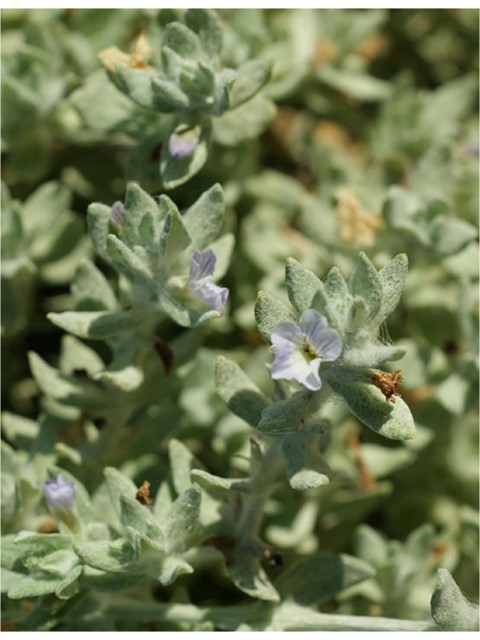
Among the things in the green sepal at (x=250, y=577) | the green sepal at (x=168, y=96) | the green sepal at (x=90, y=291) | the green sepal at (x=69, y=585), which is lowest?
the green sepal at (x=250, y=577)

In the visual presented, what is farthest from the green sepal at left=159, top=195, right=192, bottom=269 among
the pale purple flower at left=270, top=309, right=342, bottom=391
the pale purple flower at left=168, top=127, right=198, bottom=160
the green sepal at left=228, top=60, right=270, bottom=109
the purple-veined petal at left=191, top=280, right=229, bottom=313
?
the green sepal at left=228, top=60, right=270, bottom=109

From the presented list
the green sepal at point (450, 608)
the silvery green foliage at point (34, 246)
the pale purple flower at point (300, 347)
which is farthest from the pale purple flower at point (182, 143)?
the green sepal at point (450, 608)

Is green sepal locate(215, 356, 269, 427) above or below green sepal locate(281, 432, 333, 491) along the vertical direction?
above

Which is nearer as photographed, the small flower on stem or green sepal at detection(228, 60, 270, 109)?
the small flower on stem

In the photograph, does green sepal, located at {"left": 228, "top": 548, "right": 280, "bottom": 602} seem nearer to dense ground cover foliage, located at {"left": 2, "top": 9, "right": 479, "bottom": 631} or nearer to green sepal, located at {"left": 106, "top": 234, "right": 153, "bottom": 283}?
dense ground cover foliage, located at {"left": 2, "top": 9, "right": 479, "bottom": 631}

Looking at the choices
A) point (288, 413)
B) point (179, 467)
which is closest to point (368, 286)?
point (288, 413)

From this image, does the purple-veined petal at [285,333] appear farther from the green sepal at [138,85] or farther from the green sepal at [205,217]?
the green sepal at [138,85]
